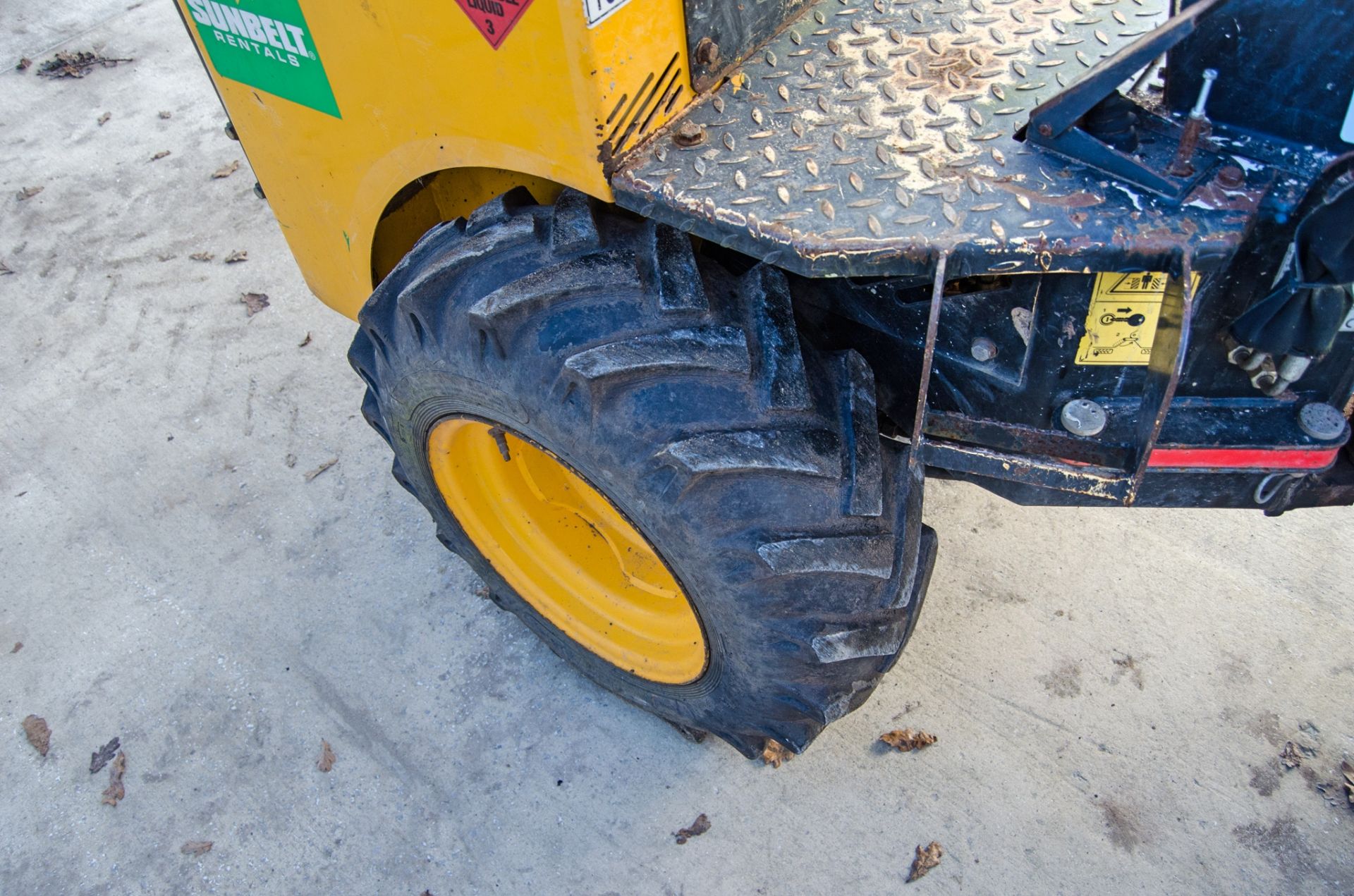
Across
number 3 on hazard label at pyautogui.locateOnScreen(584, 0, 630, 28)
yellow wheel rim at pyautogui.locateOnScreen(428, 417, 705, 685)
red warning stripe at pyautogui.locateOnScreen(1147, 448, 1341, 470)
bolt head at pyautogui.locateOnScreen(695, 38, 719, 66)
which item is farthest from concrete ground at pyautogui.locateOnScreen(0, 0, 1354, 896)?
number 3 on hazard label at pyautogui.locateOnScreen(584, 0, 630, 28)

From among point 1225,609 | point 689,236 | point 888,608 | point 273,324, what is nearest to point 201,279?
point 273,324

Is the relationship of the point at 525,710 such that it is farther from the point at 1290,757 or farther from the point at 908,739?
the point at 1290,757

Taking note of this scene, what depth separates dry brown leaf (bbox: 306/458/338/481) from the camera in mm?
3263

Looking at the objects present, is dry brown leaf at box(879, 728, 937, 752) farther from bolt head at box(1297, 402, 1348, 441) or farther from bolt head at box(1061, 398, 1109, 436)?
bolt head at box(1297, 402, 1348, 441)

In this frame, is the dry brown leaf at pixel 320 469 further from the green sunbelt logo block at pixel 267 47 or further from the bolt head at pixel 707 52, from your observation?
the bolt head at pixel 707 52

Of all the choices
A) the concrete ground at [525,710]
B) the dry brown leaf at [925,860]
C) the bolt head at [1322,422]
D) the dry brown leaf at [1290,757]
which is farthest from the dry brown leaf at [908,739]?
the bolt head at [1322,422]

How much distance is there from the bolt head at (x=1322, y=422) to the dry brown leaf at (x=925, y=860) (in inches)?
52.5

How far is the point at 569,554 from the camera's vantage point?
2.65 m

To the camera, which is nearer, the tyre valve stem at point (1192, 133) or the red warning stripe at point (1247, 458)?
the tyre valve stem at point (1192, 133)

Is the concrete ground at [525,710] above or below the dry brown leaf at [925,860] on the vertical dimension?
above

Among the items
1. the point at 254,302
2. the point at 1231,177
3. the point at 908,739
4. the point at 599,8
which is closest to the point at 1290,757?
the point at 908,739

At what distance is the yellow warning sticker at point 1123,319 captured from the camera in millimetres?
1507

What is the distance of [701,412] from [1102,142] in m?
0.77

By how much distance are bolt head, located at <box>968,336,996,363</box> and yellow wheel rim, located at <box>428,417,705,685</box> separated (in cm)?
106
